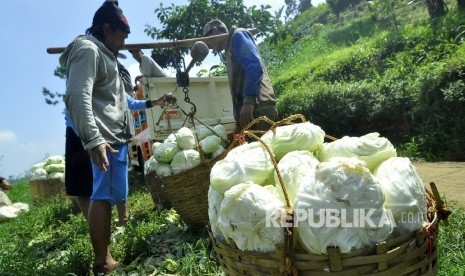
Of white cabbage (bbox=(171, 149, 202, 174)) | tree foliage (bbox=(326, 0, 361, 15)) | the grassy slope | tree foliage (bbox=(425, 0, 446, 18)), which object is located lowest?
the grassy slope

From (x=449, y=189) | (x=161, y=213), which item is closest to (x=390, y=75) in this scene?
(x=449, y=189)

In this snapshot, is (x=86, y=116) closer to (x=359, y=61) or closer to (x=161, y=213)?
(x=161, y=213)

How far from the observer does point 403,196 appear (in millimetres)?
1370

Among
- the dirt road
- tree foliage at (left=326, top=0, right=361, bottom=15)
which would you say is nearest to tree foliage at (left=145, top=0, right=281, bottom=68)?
the dirt road

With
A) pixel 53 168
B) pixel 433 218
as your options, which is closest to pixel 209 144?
pixel 433 218

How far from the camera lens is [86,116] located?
253 centimetres

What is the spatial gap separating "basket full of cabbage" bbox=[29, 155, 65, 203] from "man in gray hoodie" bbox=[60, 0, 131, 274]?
5.71 metres

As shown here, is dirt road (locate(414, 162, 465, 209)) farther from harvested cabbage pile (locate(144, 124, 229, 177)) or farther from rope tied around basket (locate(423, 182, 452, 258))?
harvested cabbage pile (locate(144, 124, 229, 177))

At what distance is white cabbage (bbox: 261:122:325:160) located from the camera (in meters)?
1.82

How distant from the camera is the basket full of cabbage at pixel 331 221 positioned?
126 cm

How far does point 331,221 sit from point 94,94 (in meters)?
2.17

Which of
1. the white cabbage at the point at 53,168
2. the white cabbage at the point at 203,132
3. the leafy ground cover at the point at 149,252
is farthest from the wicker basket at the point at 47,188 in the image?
the white cabbage at the point at 203,132

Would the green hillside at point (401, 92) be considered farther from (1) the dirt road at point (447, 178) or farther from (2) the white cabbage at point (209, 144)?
(2) the white cabbage at point (209, 144)

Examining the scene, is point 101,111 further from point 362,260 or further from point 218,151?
point 362,260
